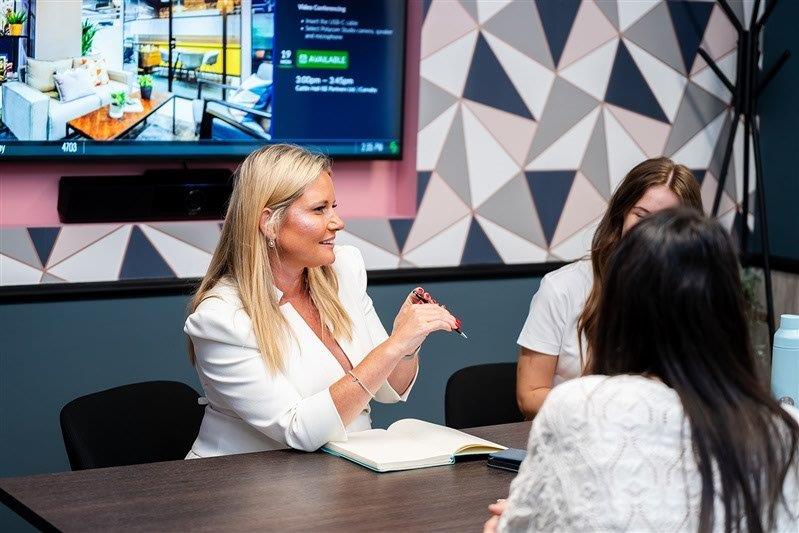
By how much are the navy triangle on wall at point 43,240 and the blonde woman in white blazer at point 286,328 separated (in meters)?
1.05

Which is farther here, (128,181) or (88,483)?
(128,181)

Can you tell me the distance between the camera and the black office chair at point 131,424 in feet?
8.32

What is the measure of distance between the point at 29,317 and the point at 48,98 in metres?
0.64

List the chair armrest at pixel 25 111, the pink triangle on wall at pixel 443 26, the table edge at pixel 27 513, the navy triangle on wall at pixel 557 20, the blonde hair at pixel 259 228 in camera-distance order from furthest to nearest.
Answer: the navy triangle on wall at pixel 557 20
the pink triangle on wall at pixel 443 26
the chair armrest at pixel 25 111
the blonde hair at pixel 259 228
the table edge at pixel 27 513

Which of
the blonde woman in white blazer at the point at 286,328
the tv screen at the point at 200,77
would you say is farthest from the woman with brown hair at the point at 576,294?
the tv screen at the point at 200,77

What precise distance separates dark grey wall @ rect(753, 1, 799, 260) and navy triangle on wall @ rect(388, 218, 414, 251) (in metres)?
1.54

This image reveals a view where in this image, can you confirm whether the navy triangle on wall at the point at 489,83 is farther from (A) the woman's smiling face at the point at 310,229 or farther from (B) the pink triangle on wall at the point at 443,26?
(A) the woman's smiling face at the point at 310,229

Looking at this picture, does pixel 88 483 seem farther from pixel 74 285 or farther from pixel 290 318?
pixel 74 285

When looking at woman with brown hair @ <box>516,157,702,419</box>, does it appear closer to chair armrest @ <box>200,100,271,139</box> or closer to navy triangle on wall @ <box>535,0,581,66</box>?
chair armrest @ <box>200,100,271,139</box>

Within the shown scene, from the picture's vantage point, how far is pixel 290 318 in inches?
102

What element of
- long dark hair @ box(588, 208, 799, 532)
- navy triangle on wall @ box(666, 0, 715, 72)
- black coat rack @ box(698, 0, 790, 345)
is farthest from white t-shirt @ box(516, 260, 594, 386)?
navy triangle on wall @ box(666, 0, 715, 72)

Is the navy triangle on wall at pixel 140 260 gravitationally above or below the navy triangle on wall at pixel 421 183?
below

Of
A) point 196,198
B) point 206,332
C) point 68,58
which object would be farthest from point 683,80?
point 206,332

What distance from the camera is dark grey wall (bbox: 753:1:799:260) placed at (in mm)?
4445
